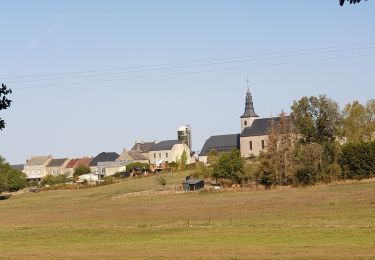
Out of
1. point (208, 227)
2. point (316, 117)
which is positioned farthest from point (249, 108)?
point (208, 227)

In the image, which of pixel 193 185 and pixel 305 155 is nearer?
pixel 305 155

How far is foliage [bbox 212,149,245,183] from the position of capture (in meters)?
87.3

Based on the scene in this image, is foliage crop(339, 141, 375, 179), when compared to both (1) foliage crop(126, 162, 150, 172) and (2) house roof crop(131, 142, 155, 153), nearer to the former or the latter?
(1) foliage crop(126, 162, 150, 172)

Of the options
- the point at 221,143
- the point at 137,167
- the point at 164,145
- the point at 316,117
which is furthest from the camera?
the point at 164,145

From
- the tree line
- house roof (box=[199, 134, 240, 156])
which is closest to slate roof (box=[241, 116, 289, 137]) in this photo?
house roof (box=[199, 134, 240, 156])

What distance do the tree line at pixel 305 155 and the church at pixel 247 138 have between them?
83.6 feet

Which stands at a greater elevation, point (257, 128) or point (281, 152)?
point (257, 128)

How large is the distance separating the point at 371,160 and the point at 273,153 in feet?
43.0

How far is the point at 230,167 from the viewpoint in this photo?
87.7 meters

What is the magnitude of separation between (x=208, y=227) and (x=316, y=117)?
6324 cm

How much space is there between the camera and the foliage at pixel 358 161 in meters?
78.7

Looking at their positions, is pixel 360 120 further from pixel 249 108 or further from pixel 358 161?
pixel 249 108

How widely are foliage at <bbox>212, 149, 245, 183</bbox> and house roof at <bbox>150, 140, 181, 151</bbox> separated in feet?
306

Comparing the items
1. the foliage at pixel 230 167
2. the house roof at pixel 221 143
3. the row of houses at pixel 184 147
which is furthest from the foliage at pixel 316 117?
the house roof at pixel 221 143
